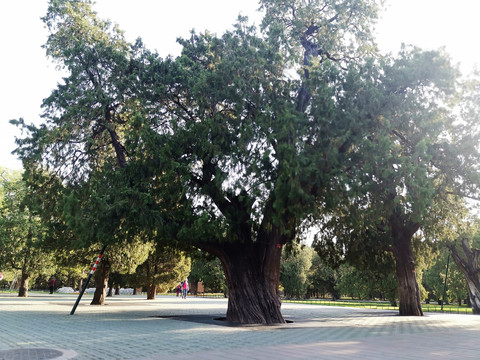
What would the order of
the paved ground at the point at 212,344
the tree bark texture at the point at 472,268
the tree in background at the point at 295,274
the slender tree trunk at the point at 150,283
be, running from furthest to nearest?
the tree in background at the point at 295,274, the slender tree trunk at the point at 150,283, the tree bark texture at the point at 472,268, the paved ground at the point at 212,344

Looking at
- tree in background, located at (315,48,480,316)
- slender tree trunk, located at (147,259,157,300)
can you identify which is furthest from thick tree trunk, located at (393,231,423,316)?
slender tree trunk, located at (147,259,157,300)

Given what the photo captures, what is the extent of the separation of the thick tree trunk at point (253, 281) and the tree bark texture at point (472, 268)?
A: 19506 millimetres

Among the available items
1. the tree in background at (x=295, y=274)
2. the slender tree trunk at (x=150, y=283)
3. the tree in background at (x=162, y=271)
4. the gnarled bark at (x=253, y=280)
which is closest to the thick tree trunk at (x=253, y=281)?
the gnarled bark at (x=253, y=280)

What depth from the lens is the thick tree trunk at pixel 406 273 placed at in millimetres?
24188

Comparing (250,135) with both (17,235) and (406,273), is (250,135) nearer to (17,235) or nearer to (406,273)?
(406,273)

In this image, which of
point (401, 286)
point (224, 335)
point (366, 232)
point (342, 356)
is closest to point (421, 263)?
point (401, 286)

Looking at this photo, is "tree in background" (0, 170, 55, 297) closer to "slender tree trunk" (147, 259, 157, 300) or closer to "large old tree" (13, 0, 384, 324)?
"slender tree trunk" (147, 259, 157, 300)

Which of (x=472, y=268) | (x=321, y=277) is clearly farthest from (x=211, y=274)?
(x=472, y=268)

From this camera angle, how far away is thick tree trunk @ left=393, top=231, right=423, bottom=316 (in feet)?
79.4

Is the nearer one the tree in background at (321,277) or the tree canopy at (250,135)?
the tree canopy at (250,135)

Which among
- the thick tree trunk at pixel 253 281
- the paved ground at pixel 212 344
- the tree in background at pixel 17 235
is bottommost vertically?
the paved ground at pixel 212 344

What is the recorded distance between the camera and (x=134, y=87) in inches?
655

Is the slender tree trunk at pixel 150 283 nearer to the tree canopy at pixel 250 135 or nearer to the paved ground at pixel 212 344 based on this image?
the tree canopy at pixel 250 135

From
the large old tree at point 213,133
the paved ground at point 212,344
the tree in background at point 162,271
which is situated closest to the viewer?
the paved ground at point 212,344
